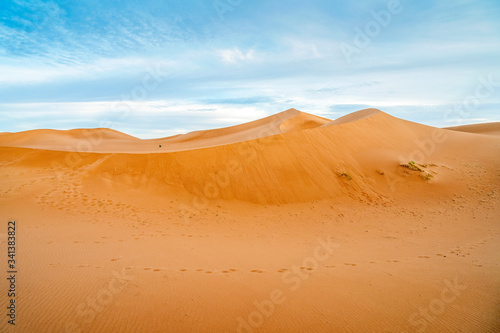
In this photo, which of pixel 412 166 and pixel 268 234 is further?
pixel 412 166

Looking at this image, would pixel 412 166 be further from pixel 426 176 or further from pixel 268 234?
pixel 268 234

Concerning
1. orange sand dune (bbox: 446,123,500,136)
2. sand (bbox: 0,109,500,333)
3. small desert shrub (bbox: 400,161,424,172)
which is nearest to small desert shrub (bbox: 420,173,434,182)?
sand (bbox: 0,109,500,333)

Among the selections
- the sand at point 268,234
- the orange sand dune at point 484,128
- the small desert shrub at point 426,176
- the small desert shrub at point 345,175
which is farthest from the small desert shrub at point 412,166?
the orange sand dune at point 484,128

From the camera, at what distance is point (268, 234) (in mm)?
9445

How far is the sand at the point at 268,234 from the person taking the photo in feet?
14.7

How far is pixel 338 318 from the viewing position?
4430 mm

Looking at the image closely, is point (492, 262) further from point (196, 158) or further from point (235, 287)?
point (196, 158)

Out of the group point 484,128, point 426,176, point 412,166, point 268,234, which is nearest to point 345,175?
point 412,166

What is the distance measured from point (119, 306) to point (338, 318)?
3496 mm

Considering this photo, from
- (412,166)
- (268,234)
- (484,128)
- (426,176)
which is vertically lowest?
(268,234)

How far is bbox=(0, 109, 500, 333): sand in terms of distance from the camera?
4484 mm

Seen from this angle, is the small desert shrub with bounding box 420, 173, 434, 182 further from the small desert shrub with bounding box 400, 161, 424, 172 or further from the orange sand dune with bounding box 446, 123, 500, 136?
the orange sand dune with bounding box 446, 123, 500, 136

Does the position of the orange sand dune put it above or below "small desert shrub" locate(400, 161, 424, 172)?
above

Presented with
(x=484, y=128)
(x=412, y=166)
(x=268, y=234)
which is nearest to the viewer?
(x=268, y=234)
